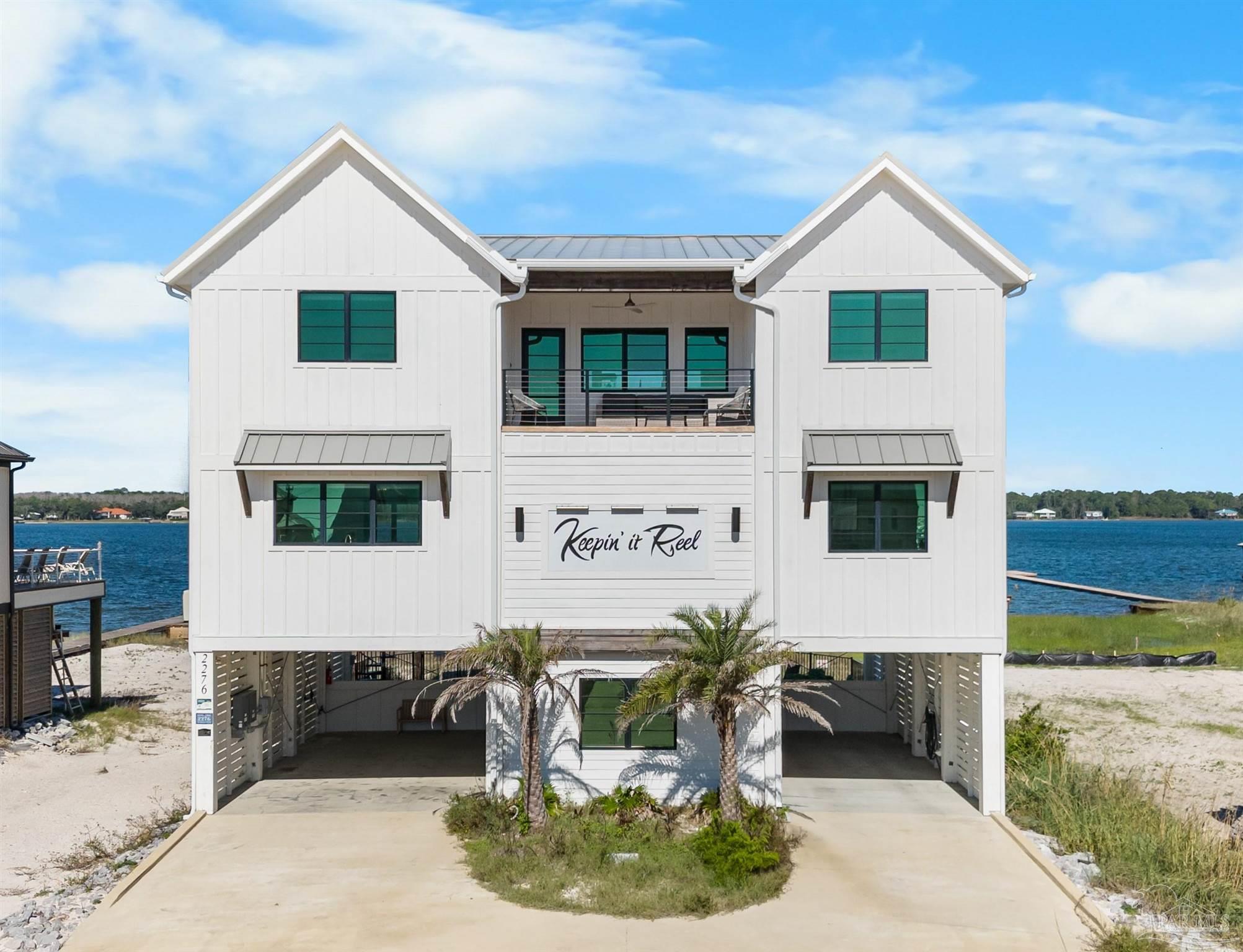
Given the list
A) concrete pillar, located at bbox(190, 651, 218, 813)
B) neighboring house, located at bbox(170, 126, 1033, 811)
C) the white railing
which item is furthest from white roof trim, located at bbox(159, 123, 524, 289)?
the white railing

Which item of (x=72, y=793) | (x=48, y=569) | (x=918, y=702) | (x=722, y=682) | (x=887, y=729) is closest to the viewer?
(x=722, y=682)

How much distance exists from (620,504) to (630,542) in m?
0.63

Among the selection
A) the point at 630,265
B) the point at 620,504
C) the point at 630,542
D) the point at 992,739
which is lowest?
the point at 992,739

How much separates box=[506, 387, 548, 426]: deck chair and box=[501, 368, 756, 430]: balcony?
0.23 ft

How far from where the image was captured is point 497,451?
50.0ft

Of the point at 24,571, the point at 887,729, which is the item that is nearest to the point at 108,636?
the point at 24,571

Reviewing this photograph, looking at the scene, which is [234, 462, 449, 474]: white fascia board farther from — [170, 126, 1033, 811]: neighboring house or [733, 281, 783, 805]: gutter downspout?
[733, 281, 783, 805]: gutter downspout

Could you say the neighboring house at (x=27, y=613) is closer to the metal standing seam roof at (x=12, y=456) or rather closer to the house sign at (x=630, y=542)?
the metal standing seam roof at (x=12, y=456)

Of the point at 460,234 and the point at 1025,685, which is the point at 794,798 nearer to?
the point at 460,234

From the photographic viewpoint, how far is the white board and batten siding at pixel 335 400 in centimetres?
1517

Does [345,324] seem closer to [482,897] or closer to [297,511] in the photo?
[297,511]

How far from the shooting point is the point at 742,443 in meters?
15.4

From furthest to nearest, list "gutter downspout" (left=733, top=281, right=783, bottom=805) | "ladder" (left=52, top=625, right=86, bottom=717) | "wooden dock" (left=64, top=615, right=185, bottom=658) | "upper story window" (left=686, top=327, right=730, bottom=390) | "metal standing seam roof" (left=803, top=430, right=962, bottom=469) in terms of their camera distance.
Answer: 1. "wooden dock" (left=64, top=615, right=185, bottom=658)
2. "ladder" (left=52, top=625, right=86, bottom=717)
3. "upper story window" (left=686, top=327, right=730, bottom=390)
4. "gutter downspout" (left=733, top=281, right=783, bottom=805)
5. "metal standing seam roof" (left=803, top=430, right=962, bottom=469)

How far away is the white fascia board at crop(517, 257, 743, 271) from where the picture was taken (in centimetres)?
1519
